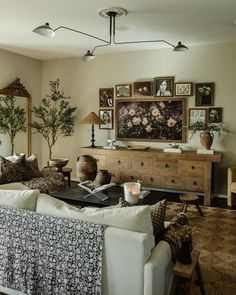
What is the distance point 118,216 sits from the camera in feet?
5.54

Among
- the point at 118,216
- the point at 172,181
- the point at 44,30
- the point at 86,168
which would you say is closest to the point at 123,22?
the point at 44,30

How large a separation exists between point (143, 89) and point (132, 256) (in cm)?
→ 421

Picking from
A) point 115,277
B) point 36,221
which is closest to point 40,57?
point 36,221

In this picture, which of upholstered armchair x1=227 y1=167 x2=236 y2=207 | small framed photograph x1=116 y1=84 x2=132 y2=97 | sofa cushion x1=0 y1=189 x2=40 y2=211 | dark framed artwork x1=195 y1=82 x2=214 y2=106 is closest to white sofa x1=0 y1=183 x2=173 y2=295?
sofa cushion x1=0 y1=189 x2=40 y2=211

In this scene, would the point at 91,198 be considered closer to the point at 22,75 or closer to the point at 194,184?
the point at 194,184

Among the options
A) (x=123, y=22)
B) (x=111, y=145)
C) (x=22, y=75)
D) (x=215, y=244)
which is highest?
(x=123, y=22)

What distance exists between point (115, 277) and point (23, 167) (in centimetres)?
288

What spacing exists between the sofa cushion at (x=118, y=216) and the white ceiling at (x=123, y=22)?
8.11 ft

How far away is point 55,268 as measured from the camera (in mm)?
1772

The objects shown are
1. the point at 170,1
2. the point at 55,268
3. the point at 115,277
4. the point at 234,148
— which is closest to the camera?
the point at 115,277

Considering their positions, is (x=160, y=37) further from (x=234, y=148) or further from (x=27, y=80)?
(x=27, y=80)

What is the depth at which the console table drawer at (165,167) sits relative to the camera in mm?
4765

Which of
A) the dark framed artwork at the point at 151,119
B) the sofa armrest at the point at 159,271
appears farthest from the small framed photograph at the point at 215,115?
the sofa armrest at the point at 159,271

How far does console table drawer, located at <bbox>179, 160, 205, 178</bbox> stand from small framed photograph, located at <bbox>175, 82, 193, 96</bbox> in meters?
1.29
